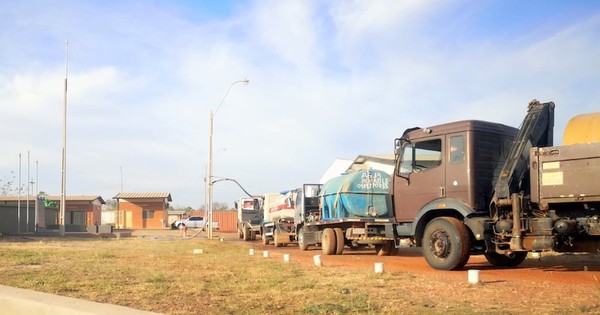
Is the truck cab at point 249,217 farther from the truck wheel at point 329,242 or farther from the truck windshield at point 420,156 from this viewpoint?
the truck windshield at point 420,156

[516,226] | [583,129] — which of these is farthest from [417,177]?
[583,129]

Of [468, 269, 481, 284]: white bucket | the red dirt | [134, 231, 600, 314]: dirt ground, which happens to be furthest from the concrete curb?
the red dirt

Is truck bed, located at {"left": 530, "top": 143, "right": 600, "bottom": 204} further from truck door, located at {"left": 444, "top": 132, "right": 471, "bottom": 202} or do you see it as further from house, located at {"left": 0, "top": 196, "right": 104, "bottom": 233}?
house, located at {"left": 0, "top": 196, "right": 104, "bottom": 233}

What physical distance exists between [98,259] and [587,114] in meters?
12.9

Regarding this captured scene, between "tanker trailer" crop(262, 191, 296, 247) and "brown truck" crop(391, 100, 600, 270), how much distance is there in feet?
45.2

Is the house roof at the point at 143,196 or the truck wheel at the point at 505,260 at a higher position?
the house roof at the point at 143,196

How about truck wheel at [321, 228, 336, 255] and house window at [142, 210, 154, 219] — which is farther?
house window at [142, 210, 154, 219]

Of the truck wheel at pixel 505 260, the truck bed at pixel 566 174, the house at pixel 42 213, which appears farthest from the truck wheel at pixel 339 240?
the house at pixel 42 213

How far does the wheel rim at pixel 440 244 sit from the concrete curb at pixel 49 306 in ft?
23.5

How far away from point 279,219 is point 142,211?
40.1 metres

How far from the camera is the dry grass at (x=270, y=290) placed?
7453 mm

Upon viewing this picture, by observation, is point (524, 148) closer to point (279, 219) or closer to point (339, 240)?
point (339, 240)

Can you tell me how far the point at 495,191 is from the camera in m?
11.4

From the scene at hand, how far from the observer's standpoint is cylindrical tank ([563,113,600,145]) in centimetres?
1030
